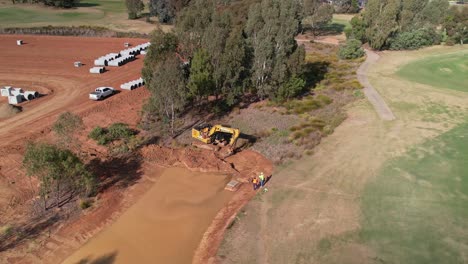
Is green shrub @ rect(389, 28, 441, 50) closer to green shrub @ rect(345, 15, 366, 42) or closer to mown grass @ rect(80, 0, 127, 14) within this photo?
green shrub @ rect(345, 15, 366, 42)

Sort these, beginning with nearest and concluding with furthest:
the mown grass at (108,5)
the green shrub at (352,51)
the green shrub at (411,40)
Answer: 1. the green shrub at (352,51)
2. the green shrub at (411,40)
3. the mown grass at (108,5)

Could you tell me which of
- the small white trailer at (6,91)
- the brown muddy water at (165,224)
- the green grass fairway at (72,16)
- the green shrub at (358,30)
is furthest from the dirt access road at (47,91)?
the green shrub at (358,30)

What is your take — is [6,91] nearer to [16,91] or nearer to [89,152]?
[16,91]

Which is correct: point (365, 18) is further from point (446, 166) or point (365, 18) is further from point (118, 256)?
point (118, 256)

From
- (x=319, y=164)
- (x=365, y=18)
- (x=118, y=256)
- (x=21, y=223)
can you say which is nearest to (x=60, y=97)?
(x=21, y=223)

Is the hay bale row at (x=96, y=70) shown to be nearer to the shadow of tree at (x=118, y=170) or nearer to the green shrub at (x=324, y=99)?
the shadow of tree at (x=118, y=170)

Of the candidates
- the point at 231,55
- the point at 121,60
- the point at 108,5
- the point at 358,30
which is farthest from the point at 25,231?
the point at 108,5
